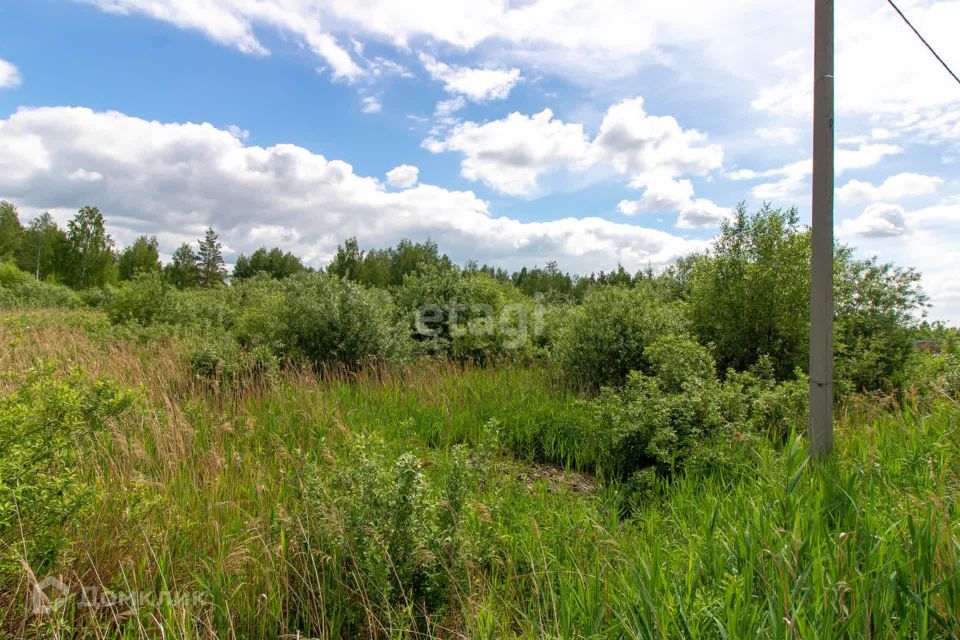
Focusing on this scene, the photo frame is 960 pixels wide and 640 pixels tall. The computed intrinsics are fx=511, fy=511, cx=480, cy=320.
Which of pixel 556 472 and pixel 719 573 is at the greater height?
pixel 719 573

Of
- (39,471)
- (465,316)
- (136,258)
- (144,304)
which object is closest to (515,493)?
(39,471)

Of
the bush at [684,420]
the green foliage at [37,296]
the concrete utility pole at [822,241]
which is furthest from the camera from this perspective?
the green foliage at [37,296]

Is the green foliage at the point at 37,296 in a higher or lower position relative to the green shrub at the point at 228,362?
higher

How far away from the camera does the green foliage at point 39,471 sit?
240 centimetres

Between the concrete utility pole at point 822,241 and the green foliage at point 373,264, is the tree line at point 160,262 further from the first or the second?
the concrete utility pole at point 822,241

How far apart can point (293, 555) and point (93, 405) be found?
212 centimetres

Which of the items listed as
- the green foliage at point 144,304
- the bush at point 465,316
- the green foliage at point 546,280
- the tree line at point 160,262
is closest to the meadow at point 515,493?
the bush at point 465,316

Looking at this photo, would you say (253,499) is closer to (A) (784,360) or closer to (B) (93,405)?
(B) (93,405)

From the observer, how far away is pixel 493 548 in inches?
118

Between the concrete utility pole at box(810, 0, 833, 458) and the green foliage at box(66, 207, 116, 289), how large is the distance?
47002 mm

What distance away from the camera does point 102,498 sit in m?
3.14

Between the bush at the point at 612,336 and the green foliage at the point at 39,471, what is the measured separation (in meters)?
6.13

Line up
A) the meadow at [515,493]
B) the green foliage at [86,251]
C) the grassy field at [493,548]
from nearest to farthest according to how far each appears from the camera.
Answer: the grassy field at [493,548] → the meadow at [515,493] → the green foliage at [86,251]

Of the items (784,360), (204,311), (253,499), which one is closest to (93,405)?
(253,499)
